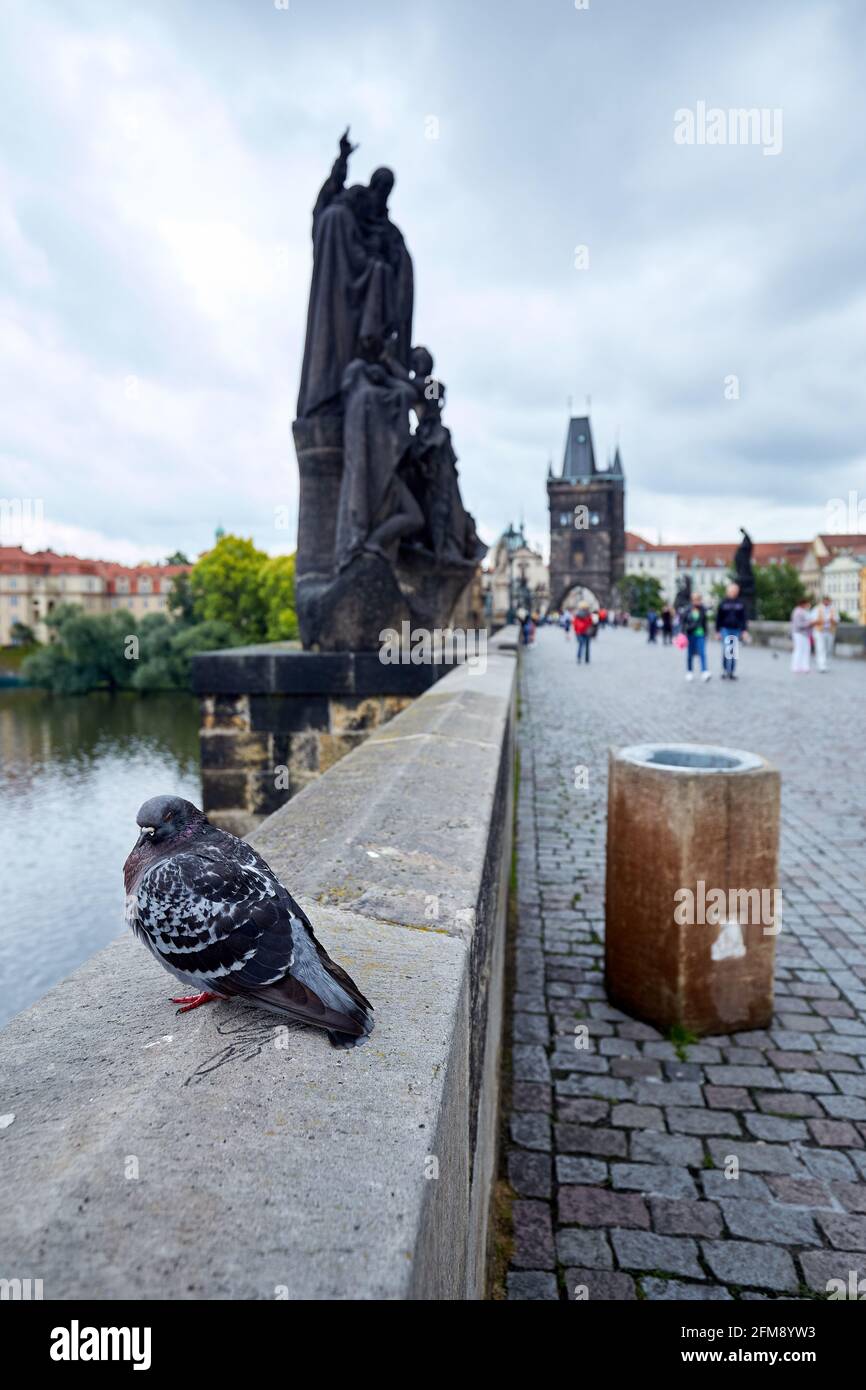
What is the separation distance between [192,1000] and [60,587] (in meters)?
105

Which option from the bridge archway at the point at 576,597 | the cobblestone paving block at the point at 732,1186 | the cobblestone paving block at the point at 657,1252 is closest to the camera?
the cobblestone paving block at the point at 657,1252

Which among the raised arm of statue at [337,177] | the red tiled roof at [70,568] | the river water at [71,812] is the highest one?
the red tiled roof at [70,568]

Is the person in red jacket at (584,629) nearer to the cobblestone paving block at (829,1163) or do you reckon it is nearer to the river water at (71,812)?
the river water at (71,812)

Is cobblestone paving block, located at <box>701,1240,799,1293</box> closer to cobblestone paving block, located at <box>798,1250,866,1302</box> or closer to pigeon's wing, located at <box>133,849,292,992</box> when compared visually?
cobblestone paving block, located at <box>798,1250,866,1302</box>

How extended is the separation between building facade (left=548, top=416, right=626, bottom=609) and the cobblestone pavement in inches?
3774

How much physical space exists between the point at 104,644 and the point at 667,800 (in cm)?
5890

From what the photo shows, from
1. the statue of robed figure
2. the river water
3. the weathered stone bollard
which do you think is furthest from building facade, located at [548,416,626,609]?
the weathered stone bollard

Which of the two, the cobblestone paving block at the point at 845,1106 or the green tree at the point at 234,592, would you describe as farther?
the green tree at the point at 234,592

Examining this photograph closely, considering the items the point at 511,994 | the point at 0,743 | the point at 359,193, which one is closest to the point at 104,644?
the point at 0,743

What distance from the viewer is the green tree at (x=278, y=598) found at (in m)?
48.5

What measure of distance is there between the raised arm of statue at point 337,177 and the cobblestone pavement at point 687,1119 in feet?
25.0

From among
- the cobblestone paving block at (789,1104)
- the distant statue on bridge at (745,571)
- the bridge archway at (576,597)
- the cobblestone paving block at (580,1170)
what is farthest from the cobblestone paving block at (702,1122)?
the bridge archway at (576,597)
